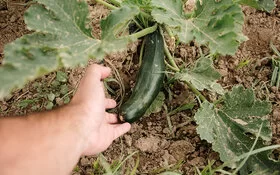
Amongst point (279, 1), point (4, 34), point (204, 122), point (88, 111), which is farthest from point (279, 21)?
point (4, 34)

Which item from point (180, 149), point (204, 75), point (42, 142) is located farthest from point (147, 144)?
point (42, 142)

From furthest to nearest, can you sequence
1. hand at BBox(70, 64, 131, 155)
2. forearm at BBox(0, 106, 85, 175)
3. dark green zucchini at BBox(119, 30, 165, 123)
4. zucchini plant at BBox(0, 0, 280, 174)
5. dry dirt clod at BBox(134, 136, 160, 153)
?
1. dry dirt clod at BBox(134, 136, 160, 153)
2. dark green zucchini at BBox(119, 30, 165, 123)
3. hand at BBox(70, 64, 131, 155)
4. zucchini plant at BBox(0, 0, 280, 174)
5. forearm at BBox(0, 106, 85, 175)

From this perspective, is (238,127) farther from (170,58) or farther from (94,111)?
(94,111)

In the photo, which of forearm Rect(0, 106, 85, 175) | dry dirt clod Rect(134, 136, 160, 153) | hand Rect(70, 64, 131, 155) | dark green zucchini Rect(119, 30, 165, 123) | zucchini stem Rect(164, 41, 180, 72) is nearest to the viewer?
forearm Rect(0, 106, 85, 175)

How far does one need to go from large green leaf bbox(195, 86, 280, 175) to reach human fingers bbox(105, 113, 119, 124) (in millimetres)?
516

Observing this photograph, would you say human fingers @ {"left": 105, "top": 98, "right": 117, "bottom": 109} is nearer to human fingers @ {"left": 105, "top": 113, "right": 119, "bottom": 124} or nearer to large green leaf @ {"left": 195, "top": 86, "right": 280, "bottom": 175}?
human fingers @ {"left": 105, "top": 113, "right": 119, "bottom": 124}

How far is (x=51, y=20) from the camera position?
2.33 meters

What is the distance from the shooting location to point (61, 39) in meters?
2.31

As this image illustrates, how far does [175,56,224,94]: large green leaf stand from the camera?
8.44 ft

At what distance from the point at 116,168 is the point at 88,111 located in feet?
1.40

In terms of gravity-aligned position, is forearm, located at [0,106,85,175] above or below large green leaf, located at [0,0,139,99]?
below

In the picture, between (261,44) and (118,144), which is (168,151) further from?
(261,44)

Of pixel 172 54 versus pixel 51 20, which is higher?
pixel 51 20

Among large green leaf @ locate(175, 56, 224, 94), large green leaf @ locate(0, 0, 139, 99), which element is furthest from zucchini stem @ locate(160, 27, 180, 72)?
large green leaf @ locate(0, 0, 139, 99)
